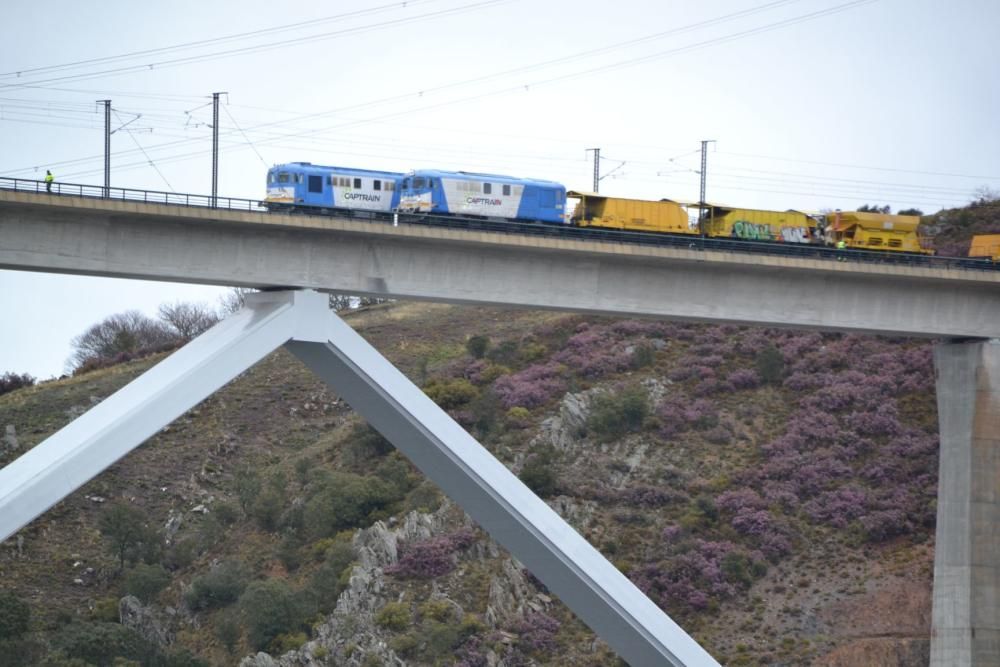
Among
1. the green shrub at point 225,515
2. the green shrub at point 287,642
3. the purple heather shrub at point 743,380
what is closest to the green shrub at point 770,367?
the purple heather shrub at point 743,380

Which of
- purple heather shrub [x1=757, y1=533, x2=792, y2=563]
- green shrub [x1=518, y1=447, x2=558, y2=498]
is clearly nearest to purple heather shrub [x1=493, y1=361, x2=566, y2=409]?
green shrub [x1=518, y1=447, x2=558, y2=498]

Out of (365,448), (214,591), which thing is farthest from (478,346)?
(214,591)

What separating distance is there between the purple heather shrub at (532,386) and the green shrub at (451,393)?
99cm

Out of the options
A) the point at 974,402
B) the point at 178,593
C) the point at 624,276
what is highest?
the point at 624,276

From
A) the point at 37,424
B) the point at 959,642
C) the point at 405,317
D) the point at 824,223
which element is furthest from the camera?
the point at 405,317

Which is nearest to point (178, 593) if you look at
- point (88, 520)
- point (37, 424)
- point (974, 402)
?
point (88, 520)

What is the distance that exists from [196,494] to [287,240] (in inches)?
1058

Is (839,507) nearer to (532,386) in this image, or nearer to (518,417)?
(518,417)

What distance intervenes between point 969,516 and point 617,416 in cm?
1669

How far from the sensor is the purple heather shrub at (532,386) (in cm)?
5559

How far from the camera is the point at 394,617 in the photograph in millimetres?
42906

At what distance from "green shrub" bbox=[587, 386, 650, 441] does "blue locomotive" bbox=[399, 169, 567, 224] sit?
41.8ft

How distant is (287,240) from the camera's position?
30.3 meters

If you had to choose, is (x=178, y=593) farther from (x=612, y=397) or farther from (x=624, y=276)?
(x=624, y=276)
